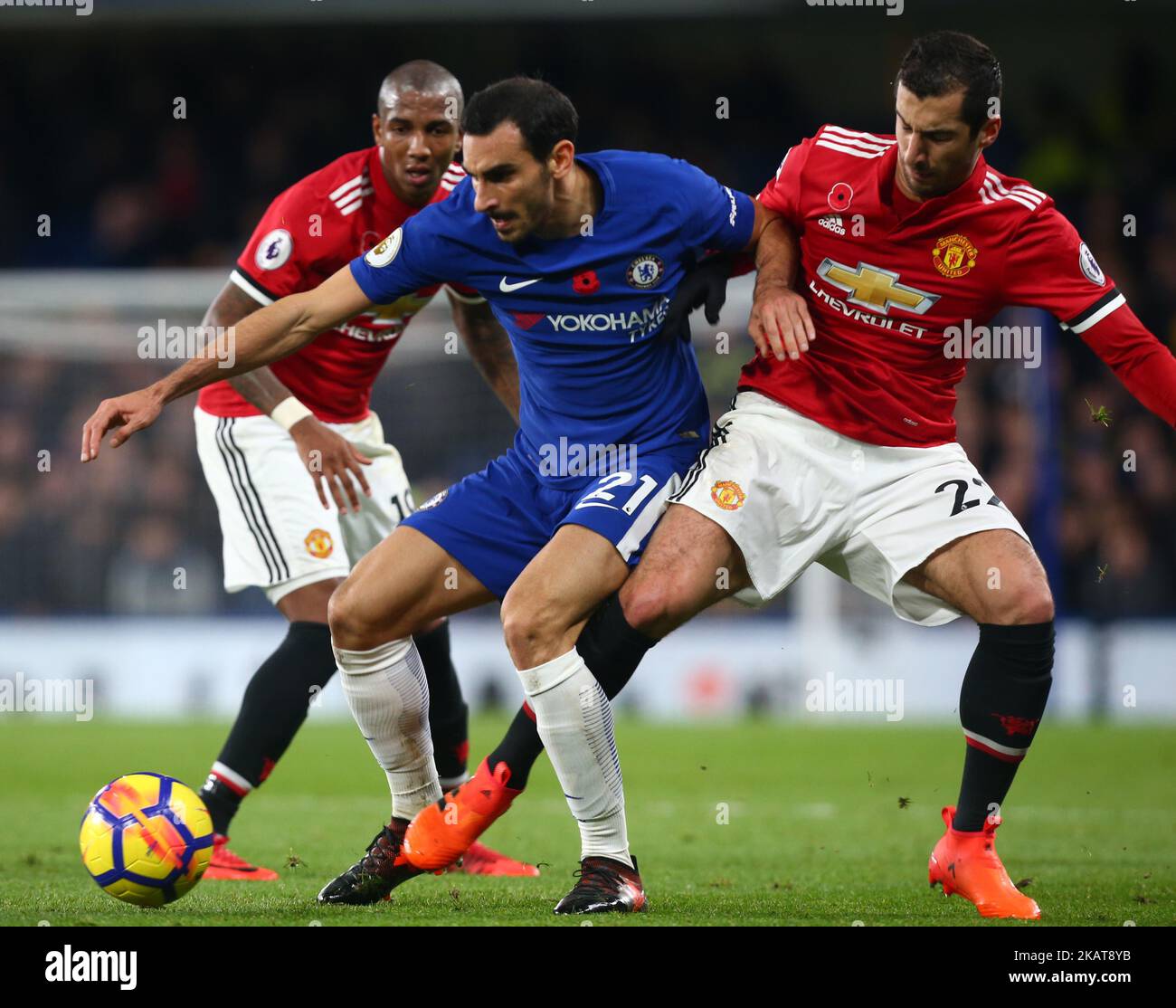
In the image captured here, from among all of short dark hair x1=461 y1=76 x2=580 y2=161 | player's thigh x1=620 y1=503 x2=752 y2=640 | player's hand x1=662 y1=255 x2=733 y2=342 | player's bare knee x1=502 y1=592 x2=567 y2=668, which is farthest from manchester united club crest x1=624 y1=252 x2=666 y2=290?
player's bare knee x1=502 y1=592 x2=567 y2=668

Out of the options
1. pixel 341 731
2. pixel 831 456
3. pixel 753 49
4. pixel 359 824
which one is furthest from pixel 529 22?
pixel 831 456

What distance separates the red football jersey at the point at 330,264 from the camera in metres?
5.65

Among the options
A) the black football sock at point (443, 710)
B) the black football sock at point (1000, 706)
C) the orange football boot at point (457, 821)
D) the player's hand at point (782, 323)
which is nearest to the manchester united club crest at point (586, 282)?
the player's hand at point (782, 323)

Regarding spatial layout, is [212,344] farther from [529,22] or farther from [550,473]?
[529,22]

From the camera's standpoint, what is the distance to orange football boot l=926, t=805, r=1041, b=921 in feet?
14.6

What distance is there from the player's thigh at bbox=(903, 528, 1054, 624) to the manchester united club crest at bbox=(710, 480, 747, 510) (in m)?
0.59

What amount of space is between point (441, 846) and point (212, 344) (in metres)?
1.59

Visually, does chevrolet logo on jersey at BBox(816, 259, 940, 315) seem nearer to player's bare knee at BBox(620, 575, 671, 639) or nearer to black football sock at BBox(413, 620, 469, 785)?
player's bare knee at BBox(620, 575, 671, 639)

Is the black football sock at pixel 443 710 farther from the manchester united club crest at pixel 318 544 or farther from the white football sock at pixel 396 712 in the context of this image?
the white football sock at pixel 396 712

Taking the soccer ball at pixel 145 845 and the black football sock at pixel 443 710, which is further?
the black football sock at pixel 443 710

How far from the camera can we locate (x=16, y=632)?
13117 millimetres

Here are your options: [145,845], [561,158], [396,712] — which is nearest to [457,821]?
[396,712]

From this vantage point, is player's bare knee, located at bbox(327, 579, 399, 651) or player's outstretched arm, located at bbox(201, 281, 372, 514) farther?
player's outstretched arm, located at bbox(201, 281, 372, 514)

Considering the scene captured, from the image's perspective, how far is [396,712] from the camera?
4793 mm
